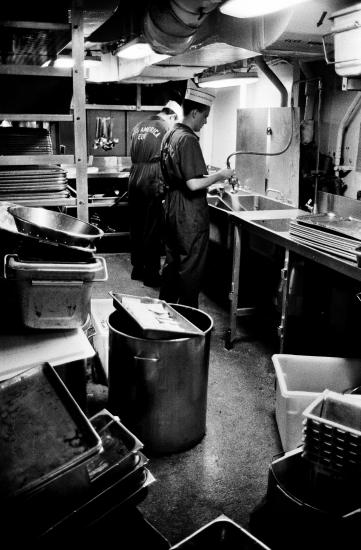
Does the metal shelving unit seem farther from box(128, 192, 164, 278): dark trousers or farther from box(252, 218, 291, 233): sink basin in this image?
box(128, 192, 164, 278): dark trousers

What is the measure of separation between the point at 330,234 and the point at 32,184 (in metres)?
1.83

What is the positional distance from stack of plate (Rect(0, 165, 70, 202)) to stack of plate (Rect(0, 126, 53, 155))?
6.2 inches

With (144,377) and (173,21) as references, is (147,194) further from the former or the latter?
(144,377)

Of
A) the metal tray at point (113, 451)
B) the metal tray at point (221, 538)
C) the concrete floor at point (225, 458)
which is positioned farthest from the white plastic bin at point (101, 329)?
the metal tray at point (221, 538)

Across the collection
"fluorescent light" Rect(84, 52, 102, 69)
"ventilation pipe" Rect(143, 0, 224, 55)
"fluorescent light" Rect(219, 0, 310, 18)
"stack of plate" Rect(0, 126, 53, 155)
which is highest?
"fluorescent light" Rect(84, 52, 102, 69)

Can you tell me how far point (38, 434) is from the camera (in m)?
1.84

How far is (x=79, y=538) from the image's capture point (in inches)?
71.4

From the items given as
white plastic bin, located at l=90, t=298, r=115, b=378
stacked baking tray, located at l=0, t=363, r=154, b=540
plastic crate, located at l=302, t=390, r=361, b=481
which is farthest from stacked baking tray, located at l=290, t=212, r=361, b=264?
stacked baking tray, located at l=0, t=363, r=154, b=540

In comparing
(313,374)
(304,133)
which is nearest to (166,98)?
(304,133)

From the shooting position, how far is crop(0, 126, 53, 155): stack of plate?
3.16 metres

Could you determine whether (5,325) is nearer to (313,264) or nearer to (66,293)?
(66,293)

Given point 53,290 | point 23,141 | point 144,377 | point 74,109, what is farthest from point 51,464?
point 23,141

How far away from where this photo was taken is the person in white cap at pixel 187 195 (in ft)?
13.3

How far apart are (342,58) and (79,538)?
3.00m
